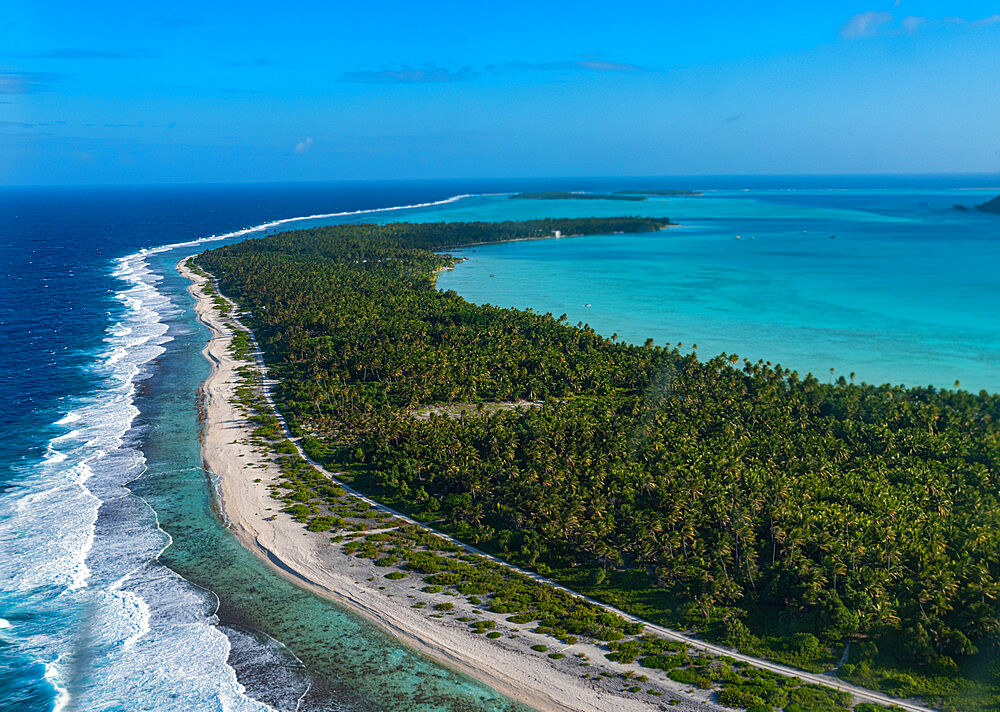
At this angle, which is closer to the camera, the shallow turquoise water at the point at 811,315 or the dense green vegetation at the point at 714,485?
the dense green vegetation at the point at 714,485

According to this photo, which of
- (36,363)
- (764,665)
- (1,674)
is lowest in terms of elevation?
(764,665)

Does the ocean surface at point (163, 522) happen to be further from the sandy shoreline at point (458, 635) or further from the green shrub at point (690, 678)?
the green shrub at point (690, 678)

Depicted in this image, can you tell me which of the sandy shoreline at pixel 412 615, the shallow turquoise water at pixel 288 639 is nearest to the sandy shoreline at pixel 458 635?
the sandy shoreline at pixel 412 615

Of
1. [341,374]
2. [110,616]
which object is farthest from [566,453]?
[341,374]

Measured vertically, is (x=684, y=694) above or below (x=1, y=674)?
below

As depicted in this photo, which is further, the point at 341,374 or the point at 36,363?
the point at 36,363

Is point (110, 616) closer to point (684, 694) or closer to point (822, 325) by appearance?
point (684, 694)
